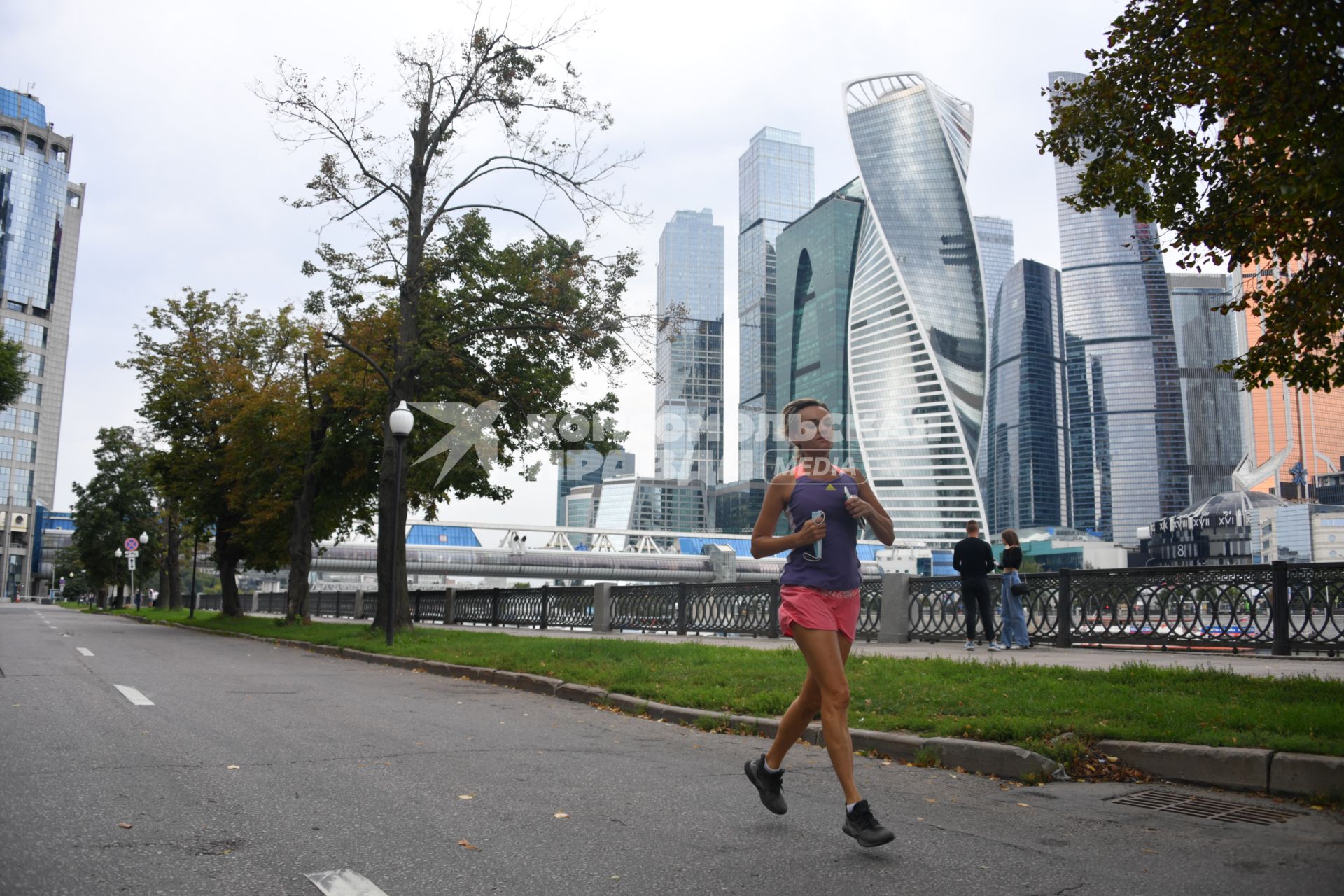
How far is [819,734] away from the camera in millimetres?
7781

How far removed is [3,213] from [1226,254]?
152710 millimetres

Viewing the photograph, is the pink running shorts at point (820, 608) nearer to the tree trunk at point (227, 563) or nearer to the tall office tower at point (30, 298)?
the tree trunk at point (227, 563)

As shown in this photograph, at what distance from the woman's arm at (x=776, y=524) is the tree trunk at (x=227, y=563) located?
35138mm

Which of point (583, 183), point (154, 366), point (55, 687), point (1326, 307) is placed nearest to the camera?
point (1326, 307)

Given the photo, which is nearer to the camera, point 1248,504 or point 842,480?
point 842,480

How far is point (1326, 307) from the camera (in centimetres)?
753

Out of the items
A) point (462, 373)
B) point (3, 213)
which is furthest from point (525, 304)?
point (3, 213)

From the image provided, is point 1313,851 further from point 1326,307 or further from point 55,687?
point 55,687

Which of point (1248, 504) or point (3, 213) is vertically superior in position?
point (3, 213)

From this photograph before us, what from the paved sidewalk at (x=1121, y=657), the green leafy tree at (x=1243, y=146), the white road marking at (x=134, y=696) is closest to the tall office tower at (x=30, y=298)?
the white road marking at (x=134, y=696)

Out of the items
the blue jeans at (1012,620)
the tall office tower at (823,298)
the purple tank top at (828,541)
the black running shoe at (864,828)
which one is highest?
the tall office tower at (823,298)

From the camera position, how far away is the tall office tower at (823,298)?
547 feet

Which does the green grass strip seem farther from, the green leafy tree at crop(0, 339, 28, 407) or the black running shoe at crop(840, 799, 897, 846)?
the green leafy tree at crop(0, 339, 28, 407)

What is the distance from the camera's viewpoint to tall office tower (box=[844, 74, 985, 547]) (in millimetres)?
147125
